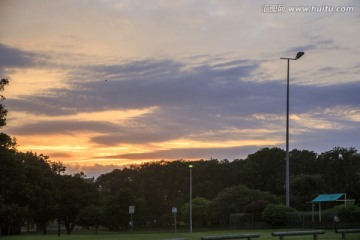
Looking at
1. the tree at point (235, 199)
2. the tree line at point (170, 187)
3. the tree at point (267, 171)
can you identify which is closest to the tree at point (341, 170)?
the tree line at point (170, 187)

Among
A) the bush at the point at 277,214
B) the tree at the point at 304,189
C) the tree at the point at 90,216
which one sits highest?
the tree at the point at 304,189

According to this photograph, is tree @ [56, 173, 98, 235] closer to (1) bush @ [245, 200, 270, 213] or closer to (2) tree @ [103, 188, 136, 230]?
(2) tree @ [103, 188, 136, 230]

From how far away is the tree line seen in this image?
209ft

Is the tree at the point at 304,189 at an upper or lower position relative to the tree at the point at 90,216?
upper

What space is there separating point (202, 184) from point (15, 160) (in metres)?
65.7

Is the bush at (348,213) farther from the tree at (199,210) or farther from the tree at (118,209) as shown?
the tree at (118,209)

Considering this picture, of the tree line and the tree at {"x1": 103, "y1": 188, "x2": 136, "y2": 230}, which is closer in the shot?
the tree line

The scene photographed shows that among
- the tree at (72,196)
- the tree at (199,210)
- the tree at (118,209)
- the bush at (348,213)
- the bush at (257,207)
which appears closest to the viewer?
the bush at (348,213)

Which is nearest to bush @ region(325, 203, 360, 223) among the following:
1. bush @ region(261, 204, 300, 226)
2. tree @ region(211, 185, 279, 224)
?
bush @ region(261, 204, 300, 226)

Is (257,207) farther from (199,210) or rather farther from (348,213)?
(199,210)

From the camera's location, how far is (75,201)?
8225 centimetres

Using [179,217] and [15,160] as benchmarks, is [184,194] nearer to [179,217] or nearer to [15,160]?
[179,217]

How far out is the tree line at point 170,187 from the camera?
63750 millimetres

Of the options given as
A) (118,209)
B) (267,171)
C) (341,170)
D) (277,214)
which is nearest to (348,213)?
(277,214)
